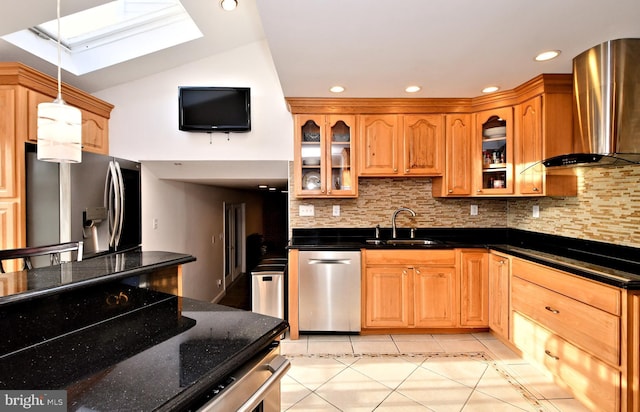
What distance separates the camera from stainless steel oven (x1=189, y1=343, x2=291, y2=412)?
2.52ft

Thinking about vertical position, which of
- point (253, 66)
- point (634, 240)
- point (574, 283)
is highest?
point (253, 66)

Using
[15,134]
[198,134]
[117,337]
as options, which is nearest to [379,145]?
[198,134]

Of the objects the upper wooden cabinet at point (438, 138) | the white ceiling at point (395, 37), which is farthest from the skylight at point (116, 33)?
the upper wooden cabinet at point (438, 138)

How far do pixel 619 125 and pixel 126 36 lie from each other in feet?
12.8

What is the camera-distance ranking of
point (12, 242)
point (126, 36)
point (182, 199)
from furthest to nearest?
point (182, 199), point (126, 36), point (12, 242)

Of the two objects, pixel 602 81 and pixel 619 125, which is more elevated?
pixel 602 81

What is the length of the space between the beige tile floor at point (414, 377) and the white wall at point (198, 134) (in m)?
2.01

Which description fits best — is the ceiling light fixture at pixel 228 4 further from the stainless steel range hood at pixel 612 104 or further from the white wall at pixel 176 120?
the stainless steel range hood at pixel 612 104

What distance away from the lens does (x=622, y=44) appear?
1960 millimetres

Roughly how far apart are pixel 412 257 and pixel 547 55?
1.91 m

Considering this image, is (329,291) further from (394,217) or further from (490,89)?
(490,89)

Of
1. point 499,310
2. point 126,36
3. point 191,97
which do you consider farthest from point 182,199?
point 499,310

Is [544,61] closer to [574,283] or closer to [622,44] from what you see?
[622,44]

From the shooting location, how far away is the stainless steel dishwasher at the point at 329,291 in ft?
9.54
